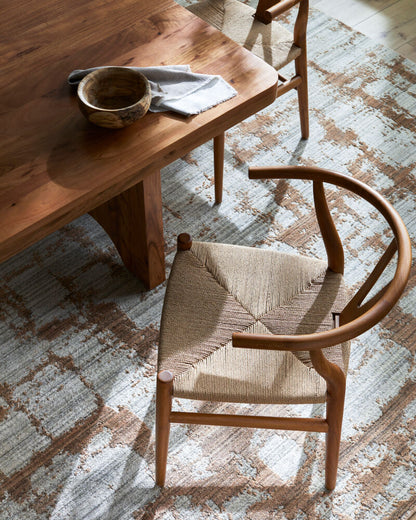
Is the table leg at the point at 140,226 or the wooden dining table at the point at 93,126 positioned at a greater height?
the wooden dining table at the point at 93,126

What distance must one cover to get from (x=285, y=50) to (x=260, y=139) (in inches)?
17.4

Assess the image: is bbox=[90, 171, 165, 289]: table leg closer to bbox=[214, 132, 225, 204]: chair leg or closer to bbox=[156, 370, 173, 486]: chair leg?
bbox=[214, 132, 225, 204]: chair leg

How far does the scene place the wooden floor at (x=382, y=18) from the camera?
309 cm

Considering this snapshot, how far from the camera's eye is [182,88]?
1638 mm

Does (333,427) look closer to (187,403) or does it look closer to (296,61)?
(187,403)

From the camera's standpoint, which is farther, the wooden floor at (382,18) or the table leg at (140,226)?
the wooden floor at (382,18)

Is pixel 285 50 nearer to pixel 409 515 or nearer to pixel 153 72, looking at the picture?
pixel 153 72

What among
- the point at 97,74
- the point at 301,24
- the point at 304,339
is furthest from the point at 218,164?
the point at 304,339

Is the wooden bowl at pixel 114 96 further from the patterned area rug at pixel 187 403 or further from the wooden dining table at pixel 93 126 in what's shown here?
the patterned area rug at pixel 187 403

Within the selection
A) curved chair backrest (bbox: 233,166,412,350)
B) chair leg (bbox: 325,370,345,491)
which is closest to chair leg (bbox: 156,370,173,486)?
curved chair backrest (bbox: 233,166,412,350)

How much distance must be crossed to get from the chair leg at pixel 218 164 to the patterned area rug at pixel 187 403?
0.16ft

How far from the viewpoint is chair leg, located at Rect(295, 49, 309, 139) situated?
236 centimetres

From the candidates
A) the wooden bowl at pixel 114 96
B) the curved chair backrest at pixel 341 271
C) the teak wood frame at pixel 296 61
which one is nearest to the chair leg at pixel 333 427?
the curved chair backrest at pixel 341 271

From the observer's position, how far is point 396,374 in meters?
1.96
